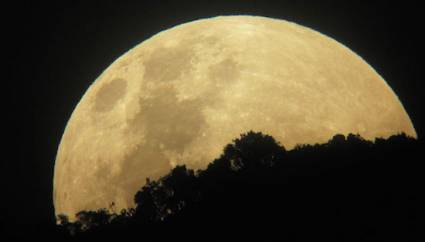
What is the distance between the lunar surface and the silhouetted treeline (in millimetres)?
292

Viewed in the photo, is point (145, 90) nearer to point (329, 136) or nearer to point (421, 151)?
point (329, 136)

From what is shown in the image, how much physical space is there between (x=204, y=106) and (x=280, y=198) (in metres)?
2.40

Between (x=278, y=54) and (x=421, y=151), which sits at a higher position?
(x=278, y=54)

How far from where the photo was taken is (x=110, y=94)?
1029 centimetres

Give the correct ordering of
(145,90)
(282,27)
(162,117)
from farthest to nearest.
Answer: (282,27)
(145,90)
(162,117)

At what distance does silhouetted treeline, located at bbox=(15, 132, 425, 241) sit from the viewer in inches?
301

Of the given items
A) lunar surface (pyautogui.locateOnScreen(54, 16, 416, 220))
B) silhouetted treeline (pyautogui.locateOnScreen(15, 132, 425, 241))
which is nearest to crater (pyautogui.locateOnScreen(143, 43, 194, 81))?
lunar surface (pyautogui.locateOnScreen(54, 16, 416, 220))

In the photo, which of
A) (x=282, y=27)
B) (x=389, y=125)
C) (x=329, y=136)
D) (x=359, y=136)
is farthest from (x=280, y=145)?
(x=282, y=27)

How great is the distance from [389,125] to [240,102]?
12.6ft

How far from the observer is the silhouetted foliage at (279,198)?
7664 mm

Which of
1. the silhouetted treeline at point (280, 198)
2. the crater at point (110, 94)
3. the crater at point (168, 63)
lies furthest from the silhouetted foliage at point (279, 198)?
the crater at point (110, 94)

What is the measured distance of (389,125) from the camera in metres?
9.94

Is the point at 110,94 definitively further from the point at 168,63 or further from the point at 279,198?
the point at 279,198

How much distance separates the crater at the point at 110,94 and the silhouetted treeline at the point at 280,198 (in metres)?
2.58
